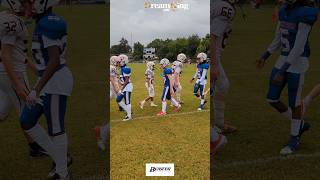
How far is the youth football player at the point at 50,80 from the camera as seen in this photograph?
459 cm

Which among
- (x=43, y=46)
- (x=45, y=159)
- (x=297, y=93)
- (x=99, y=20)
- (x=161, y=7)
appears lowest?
(x=45, y=159)

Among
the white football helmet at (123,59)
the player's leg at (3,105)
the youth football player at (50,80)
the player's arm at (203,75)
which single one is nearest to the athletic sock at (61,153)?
the youth football player at (50,80)

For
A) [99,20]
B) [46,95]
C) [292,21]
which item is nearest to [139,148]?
[46,95]

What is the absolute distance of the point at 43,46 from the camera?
15.3 feet

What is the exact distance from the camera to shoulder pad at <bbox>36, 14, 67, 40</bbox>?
4562mm

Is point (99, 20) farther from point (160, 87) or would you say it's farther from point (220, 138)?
point (220, 138)

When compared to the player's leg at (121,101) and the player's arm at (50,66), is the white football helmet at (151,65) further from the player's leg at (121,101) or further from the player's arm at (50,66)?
the player's arm at (50,66)

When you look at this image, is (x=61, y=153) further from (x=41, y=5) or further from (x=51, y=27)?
(x=41, y=5)

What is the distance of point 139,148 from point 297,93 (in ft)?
7.54

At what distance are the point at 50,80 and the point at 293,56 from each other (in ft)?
9.98

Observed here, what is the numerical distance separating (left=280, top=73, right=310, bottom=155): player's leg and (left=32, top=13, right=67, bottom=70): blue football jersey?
3063 millimetres

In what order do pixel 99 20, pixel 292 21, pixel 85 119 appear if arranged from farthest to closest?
1. pixel 99 20
2. pixel 85 119
3. pixel 292 21

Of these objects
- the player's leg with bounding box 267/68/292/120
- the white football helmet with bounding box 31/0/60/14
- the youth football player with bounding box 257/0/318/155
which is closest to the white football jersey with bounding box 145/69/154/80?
the player's leg with bounding box 267/68/292/120

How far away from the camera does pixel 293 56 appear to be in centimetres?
582
